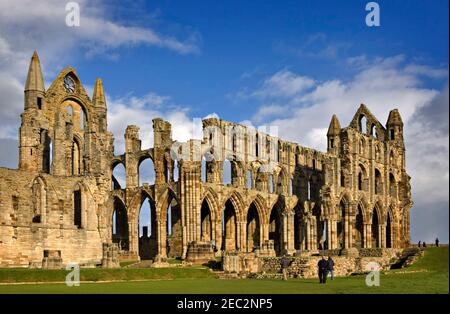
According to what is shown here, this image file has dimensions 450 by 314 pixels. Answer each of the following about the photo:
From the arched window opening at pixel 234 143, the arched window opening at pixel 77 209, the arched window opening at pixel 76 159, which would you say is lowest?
the arched window opening at pixel 77 209

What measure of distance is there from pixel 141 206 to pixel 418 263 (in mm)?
24732

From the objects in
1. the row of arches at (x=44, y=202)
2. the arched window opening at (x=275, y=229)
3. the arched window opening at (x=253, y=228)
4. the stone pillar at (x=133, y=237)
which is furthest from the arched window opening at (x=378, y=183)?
the row of arches at (x=44, y=202)

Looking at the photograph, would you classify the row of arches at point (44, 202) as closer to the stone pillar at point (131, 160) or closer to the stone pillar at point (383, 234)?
the stone pillar at point (131, 160)

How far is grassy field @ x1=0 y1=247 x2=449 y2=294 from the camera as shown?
23.9 metres

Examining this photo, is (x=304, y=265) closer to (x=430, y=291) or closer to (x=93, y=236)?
(x=430, y=291)

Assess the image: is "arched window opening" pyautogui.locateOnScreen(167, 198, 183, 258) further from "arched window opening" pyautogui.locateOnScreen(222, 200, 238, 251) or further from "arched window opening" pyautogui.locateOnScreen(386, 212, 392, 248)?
"arched window opening" pyautogui.locateOnScreen(386, 212, 392, 248)

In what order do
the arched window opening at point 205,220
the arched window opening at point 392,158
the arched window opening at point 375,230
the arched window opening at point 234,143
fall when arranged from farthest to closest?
the arched window opening at point 392,158 < the arched window opening at point 375,230 < the arched window opening at point 234,143 < the arched window opening at point 205,220

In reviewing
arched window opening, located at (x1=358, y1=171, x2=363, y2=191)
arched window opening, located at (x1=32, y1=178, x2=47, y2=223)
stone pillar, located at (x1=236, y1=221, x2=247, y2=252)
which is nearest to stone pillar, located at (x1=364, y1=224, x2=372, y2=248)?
arched window opening, located at (x1=358, y1=171, x2=363, y2=191)

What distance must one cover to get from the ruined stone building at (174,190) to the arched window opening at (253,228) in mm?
120

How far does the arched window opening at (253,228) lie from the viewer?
67369 mm

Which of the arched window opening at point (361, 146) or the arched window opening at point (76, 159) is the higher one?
the arched window opening at point (361, 146)
